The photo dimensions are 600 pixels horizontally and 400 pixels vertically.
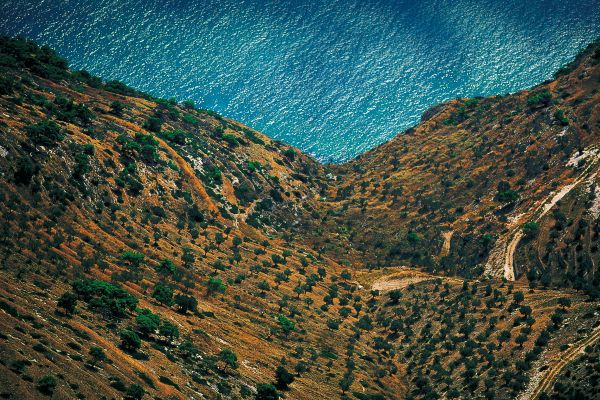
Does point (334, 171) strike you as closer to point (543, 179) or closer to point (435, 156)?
point (435, 156)

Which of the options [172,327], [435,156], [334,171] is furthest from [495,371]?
[334,171]

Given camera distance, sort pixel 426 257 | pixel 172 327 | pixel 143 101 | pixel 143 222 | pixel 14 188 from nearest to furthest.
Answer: pixel 172 327
pixel 14 188
pixel 143 222
pixel 426 257
pixel 143 101

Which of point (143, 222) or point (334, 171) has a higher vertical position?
point (334, 171)

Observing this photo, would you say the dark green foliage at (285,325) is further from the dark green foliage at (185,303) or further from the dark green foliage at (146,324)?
the dark green foliage at (146,324)

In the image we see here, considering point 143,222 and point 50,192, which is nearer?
point 50,192

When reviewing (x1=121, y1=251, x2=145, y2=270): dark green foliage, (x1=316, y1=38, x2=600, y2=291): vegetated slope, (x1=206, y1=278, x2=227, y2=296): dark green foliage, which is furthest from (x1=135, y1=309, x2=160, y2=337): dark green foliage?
(x1=316, y1=38, x2=600, y2=291): vegetated slope

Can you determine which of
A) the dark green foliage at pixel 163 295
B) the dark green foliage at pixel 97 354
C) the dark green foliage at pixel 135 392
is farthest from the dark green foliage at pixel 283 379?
the dark green foliage at pixel 97 354

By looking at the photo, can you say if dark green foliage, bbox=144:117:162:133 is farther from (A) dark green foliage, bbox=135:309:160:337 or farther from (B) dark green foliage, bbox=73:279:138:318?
(A) dark green foliage, bbox=135:309:160:337
